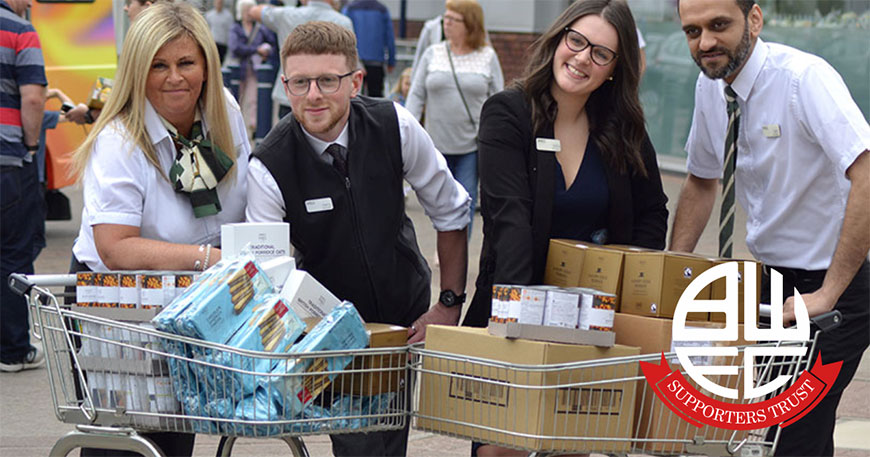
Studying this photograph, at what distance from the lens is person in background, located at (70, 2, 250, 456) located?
3.84m

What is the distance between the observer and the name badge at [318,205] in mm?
3984

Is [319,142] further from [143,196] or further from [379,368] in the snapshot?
[379,368]

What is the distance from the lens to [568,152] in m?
4.09

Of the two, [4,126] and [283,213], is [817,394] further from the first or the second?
[4,126]

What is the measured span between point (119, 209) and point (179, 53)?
52 cm

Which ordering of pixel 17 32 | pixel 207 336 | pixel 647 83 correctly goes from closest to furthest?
pixel 207 336, pixel 17 32, pixel 647 83

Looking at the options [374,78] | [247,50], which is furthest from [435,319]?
[247,50]

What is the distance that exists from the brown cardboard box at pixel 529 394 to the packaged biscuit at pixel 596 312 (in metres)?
0.06

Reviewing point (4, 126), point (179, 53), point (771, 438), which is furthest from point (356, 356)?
point (4, 126)

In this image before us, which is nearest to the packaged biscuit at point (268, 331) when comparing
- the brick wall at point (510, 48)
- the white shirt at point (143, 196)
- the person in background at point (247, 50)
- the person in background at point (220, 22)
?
the white shirt at point (143, 196)

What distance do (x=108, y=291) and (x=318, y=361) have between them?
0.67m

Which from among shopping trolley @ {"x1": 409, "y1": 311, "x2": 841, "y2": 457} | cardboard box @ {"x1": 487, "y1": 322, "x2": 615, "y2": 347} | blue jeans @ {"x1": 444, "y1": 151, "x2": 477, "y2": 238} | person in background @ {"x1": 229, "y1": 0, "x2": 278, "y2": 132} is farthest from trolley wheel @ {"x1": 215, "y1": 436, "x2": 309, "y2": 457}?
person in background @ {"x1": 229, "y1": 0, "x2": 278, "y2": 132}

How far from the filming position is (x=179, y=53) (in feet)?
12.8

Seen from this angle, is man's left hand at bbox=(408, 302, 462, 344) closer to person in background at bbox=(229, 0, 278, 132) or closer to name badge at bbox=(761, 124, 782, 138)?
name badge at bbox=(761, 124, 782, 138)
